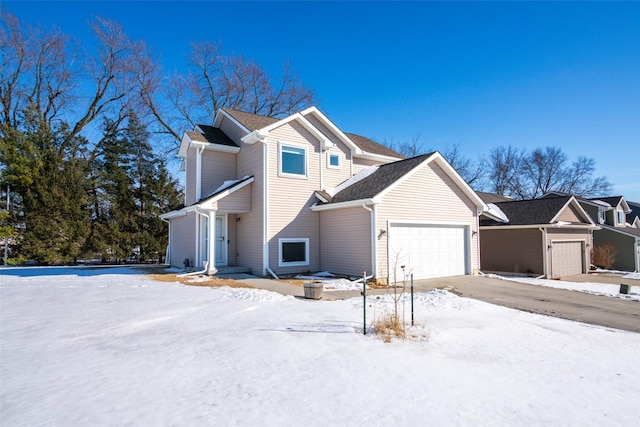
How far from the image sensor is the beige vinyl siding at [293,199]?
13.7 metres

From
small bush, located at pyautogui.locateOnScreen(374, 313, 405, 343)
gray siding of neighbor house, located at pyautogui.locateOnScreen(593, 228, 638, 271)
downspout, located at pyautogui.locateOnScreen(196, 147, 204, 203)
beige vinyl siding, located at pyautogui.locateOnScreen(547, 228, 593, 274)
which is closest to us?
small bush, located at pyautogui.locateOnScreen(374, 313, 405, 343)

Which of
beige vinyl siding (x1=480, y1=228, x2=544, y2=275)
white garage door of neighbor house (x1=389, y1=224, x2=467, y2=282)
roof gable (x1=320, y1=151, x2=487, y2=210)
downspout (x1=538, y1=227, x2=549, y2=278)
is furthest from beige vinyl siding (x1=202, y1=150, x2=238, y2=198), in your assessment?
downspout (x1=538, y1=227, x2=549, y2=278)

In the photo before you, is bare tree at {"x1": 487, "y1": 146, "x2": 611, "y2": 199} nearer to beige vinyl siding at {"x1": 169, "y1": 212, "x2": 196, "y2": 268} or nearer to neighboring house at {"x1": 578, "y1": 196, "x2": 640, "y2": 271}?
neighboring house at {"x1": 578, "y1": 196, "x2": 640, "y2": 271}

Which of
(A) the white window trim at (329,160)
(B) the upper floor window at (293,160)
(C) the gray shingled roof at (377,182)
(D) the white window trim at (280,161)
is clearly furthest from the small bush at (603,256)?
(B) the upper floor window at (293,160)

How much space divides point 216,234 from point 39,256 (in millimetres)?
10727

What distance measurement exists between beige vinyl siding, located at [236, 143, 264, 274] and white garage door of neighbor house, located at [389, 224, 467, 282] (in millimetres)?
4882

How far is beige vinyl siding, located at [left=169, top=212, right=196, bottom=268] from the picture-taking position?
1584 cm

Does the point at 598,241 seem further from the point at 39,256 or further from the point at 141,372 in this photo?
the point at 39,256

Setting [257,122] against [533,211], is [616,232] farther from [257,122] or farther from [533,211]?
[257,122]

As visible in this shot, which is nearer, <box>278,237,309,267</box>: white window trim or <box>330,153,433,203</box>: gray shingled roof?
<box>330,153,433,203</box>: gray shingled roof

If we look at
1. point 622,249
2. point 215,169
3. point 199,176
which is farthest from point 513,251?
point 199,176

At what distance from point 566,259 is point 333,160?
13526 mm

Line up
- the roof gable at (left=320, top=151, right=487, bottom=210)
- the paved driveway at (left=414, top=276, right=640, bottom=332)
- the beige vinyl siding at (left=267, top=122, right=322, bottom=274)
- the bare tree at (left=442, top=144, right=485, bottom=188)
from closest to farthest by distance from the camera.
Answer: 1. the paved driveway at (left=414, top=276, right=640, bottom=332)
2. the roof gable at (left=320, top=151, right=487, bottom=210)
3. the beige vinyl siding at (left=267, top=122, right=322, bottom=274)
4. the bare tree at (left=442, top=144, right=485, bottom=188)

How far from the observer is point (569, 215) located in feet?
63.4
